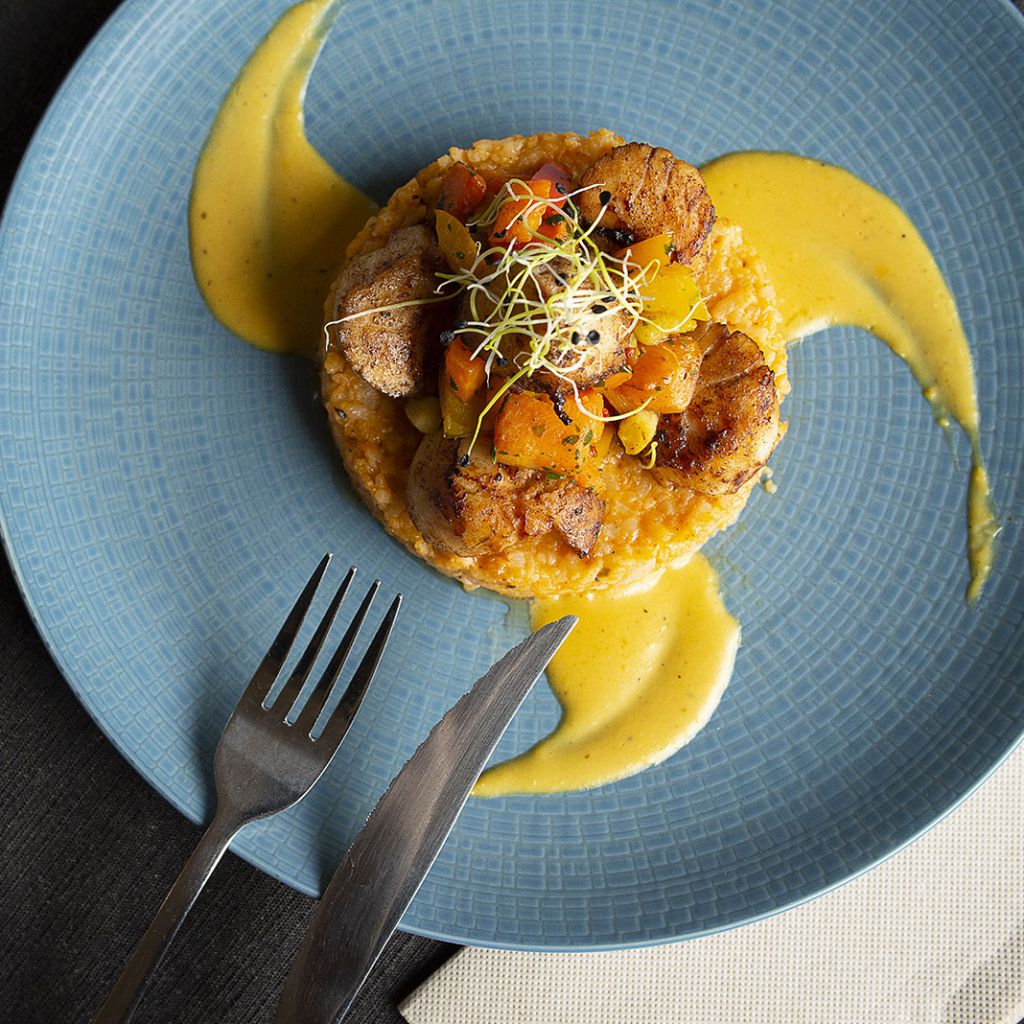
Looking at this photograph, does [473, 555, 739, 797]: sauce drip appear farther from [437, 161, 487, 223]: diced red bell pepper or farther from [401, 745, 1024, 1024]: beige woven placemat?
[437, 161, 487, 223]: diced red bell pepper

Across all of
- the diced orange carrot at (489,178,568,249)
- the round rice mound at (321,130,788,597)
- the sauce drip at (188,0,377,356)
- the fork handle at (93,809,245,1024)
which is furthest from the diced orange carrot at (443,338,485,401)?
the fork handle at (93,809,245,1024)

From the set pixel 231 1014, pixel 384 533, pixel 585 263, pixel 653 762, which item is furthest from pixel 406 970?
pixel 585 263

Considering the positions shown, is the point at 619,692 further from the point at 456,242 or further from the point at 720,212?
the point at 720,212

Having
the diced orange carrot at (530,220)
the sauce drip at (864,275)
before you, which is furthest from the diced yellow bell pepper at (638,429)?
the sauce drip at (864,275)

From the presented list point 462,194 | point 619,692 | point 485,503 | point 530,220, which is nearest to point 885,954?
point 619,692

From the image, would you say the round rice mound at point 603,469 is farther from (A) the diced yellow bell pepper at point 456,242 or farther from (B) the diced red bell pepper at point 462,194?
(A) the diced yellow bell pepper at point 456,242
